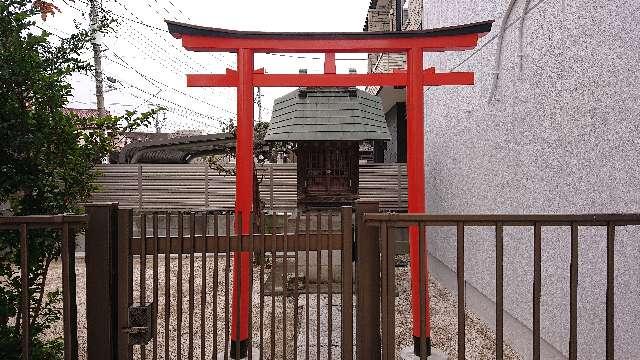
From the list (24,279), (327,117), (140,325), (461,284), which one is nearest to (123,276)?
(140,325)

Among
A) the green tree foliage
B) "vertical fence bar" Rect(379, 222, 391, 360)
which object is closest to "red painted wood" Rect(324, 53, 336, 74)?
the green tree foliage

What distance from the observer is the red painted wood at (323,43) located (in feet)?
13.5

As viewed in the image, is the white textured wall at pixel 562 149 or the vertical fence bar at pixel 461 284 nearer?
the vertical fence bar at pixel 461 284

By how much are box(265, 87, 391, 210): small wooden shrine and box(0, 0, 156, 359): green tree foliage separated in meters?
3.57

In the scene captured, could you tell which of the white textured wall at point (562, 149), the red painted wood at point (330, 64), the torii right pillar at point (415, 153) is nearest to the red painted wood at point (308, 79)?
the torii right pillar at point (415, 153)

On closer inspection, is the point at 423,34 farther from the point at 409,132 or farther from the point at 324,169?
the point at 324,169

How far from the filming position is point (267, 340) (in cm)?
489

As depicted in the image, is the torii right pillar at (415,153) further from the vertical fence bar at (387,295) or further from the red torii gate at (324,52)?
the vertical fence bar at (387,295)

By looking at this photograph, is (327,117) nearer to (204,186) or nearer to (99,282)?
(99,282)

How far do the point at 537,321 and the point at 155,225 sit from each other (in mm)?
2360

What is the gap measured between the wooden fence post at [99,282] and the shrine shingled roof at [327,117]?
15.0 feet

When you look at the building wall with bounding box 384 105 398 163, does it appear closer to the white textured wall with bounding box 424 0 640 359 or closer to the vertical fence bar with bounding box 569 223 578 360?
the white textured wall with bounding box 424 0 640 359

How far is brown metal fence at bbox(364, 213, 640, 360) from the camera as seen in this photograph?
6.96 feet

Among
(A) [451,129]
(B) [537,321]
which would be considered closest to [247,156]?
(B) [537,321]
